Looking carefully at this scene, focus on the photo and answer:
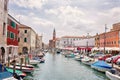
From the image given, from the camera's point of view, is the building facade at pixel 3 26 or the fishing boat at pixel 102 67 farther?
the fishing boat at pixel 102 67

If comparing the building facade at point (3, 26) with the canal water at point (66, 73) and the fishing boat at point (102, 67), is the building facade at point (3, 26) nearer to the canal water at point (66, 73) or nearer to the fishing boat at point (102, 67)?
the canal water at point (66, 73)

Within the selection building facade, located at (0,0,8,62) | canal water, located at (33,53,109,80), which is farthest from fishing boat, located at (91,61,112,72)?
building facade, located at (0,0,8,62)

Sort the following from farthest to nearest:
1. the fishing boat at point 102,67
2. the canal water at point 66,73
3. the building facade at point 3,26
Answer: the fishing boat at point 102,67 < the building facade at point 3,26 < the canal water at point 66,73

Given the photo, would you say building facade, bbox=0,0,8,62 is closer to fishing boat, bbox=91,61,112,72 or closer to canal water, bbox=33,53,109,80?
canal water, bbox=33,53,109,80

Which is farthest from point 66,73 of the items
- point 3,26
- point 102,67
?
point 3,26

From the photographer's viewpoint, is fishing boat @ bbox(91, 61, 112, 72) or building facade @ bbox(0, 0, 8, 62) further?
fishing boat @ bbox(91, 61, 112, 72)

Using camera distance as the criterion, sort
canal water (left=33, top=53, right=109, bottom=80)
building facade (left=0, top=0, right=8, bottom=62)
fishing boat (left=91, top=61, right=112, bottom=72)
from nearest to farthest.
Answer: canal water (left=33, top=53, right=109, bottom=80)
building facade (left=0, top=0, right=8, bottom=62)
fishing boat (left=91, top=61, right=112, bottom=72)

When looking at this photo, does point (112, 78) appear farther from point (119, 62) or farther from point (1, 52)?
point (1, 52)

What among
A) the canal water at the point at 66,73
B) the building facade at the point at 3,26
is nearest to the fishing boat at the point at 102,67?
the canal water at the point at 66,73

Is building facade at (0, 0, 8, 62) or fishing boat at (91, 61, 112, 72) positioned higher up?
building facade at (0, 0, 8, 62)

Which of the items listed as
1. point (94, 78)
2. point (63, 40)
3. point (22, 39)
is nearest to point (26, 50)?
point (22, 39)

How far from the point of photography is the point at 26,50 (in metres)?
70.0

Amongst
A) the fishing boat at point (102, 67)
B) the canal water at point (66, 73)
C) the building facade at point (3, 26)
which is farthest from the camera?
the fishing boat at point (102, 67)

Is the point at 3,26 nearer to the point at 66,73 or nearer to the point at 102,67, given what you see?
the point at 66,73
